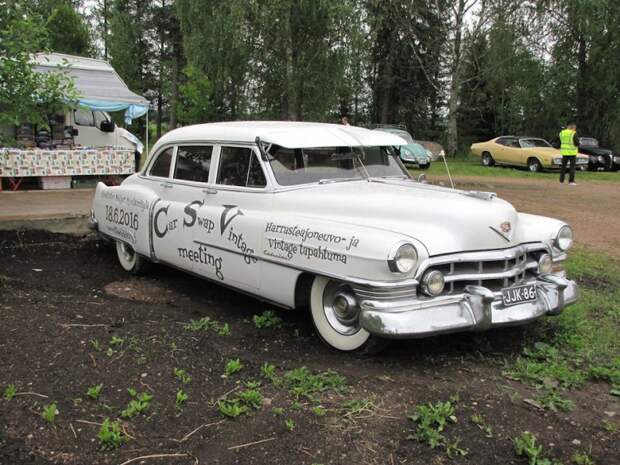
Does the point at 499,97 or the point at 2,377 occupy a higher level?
the point at 499,97

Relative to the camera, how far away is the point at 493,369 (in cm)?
427

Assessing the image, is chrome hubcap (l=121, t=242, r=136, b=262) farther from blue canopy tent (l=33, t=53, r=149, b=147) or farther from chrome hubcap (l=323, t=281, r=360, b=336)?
blue canopy tent (l=33, t=53, r=149, b=147)

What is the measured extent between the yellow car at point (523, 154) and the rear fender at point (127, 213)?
63.5ft

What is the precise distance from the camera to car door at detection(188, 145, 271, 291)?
4984 millimetres

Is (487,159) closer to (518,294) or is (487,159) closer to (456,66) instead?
(456,66)

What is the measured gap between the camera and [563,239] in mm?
5012

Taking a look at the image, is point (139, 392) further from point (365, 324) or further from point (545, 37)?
point (545, 37)

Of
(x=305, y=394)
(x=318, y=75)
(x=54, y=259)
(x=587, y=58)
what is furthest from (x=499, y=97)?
(x=305, y=394)

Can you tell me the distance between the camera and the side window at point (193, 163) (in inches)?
229

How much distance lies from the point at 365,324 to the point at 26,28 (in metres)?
4.88

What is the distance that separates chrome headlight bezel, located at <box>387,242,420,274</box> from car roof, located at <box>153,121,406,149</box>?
5.23 feet

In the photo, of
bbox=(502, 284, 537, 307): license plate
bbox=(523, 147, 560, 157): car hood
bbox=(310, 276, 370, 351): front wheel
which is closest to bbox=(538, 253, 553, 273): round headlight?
bbox=(502, 284, 537, 307): license plate

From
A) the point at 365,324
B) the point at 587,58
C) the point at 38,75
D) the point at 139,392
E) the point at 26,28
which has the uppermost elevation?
the point at 587,58

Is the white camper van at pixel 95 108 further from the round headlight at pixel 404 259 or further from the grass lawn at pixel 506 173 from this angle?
the round headlight at pixel 404 259
